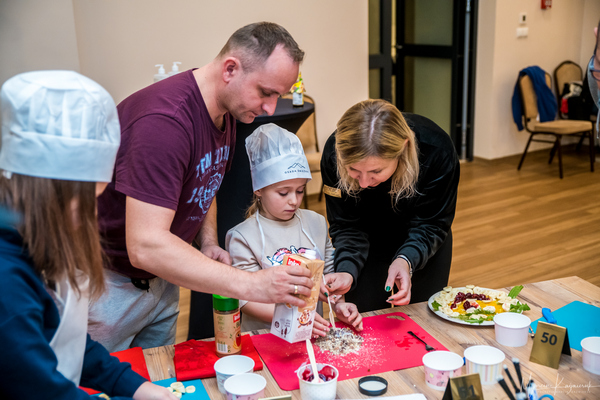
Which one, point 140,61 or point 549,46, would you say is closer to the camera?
point 140,61

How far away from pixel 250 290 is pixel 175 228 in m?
0.40

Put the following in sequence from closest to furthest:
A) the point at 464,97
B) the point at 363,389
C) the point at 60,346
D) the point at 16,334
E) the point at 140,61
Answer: the point at 16,334
the point at 60,346
the point at 363,389
the point at 140,61
the point at 464,97

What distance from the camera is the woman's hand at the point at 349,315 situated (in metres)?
1.63

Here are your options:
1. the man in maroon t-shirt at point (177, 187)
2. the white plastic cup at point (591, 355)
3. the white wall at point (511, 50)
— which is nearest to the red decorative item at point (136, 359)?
the man in maroon t-shirt at point (177, 187)

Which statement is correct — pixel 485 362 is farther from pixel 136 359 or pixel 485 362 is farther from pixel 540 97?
pixel 540 97

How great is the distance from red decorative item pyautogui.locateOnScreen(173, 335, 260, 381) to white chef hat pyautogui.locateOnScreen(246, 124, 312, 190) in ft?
1.76

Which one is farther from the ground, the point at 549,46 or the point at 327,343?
the point at 549,46

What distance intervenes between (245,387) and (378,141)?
34.9 inches

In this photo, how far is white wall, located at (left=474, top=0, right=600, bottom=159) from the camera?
5.96 m

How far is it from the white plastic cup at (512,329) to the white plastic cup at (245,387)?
2.24 ft

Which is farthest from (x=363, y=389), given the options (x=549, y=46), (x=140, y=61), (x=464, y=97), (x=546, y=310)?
(x=549, y=46)

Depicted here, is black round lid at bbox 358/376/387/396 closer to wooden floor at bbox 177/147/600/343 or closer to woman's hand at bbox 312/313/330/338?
woman's hand at bbox 312/313/330/338

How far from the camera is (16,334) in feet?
2.80

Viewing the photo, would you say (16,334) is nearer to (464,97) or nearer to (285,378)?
(285,378)
